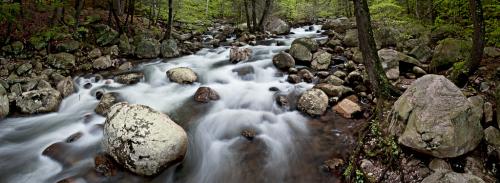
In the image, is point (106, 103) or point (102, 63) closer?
point (106, 103)

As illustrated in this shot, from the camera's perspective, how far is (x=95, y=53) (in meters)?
12.6

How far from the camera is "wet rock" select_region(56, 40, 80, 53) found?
12227 millimetres

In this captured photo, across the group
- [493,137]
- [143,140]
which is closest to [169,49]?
[143,140]

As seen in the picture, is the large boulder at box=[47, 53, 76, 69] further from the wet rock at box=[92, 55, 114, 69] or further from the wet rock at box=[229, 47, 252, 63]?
the wet rock at box=[229, 47, 252, 63]

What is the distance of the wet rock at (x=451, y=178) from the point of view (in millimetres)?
4047

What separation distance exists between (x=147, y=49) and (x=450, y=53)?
35.7 feet

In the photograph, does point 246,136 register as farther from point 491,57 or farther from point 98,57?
point 98,57

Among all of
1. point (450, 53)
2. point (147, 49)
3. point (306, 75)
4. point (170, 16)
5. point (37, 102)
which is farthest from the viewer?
point (170, 16)

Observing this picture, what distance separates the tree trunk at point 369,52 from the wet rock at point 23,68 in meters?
10.2

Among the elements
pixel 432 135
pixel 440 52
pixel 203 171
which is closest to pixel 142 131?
pixel 203 171

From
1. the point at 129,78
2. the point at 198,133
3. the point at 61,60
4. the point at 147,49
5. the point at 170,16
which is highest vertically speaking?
the point at 170,16

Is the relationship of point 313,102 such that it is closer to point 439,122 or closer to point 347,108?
point 347,108

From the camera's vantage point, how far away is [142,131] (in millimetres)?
5723

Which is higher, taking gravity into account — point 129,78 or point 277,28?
point 277,28
